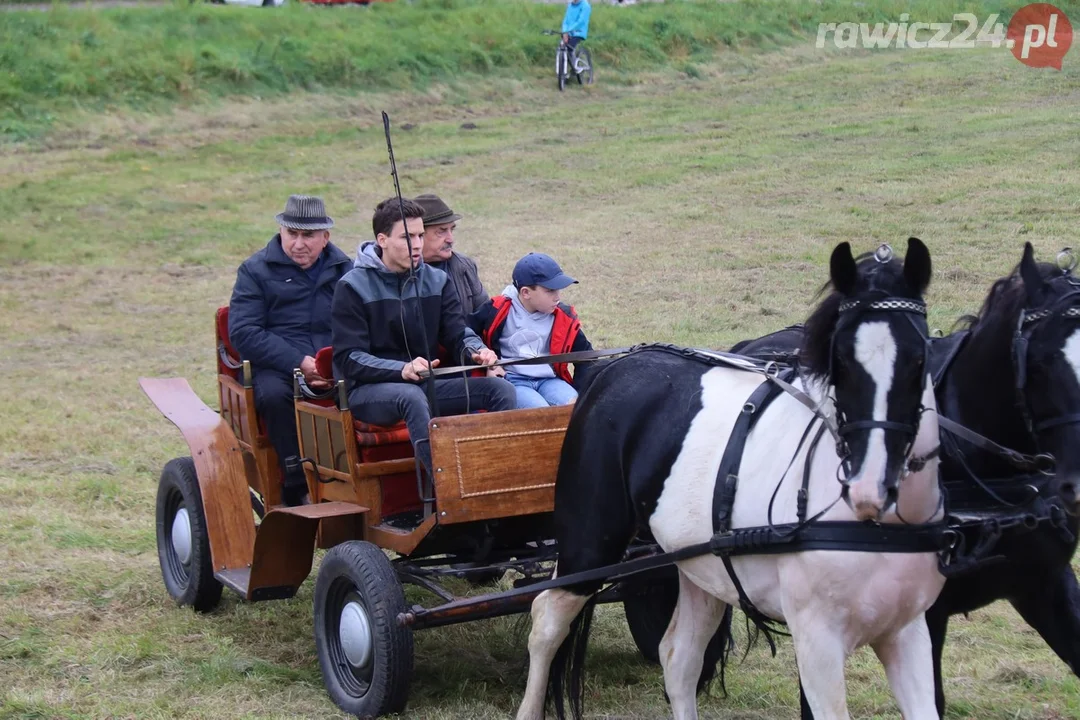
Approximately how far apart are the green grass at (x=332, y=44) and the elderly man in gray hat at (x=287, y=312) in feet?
42.1

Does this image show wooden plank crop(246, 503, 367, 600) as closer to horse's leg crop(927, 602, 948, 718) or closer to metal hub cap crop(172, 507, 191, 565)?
metal hub cap crop(172, 507, 191, 565)

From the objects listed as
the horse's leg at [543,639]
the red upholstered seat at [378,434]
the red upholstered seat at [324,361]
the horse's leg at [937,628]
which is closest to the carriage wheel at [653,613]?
the horse's leg at [543,639]

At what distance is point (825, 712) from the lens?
3377 mm

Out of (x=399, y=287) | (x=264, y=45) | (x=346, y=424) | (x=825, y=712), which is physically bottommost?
(x=825, y=712)

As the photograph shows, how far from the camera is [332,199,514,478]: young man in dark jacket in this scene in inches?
189

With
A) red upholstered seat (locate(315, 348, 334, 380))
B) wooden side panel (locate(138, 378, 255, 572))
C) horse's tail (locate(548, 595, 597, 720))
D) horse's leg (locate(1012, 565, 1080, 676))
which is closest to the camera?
horse's leg (locate(1012, 565, 1080, 676))

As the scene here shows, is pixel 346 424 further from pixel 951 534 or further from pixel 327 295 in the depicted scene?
pixel 951 534

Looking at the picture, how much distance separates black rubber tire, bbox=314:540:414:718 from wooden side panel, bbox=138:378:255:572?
0.64 metres

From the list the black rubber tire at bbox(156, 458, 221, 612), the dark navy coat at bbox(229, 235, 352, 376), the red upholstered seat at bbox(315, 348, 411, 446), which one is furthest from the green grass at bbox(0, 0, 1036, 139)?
the red upholstered seat at bbox(315, 348, 411, 446)

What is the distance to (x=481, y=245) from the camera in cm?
1338

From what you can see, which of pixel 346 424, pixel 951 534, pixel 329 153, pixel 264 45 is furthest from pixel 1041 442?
pixel 264 45

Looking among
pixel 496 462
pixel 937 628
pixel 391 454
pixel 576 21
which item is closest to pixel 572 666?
pixel 496 462

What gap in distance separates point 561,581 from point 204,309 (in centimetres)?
894

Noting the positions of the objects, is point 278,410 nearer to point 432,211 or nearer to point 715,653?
point 432,211
